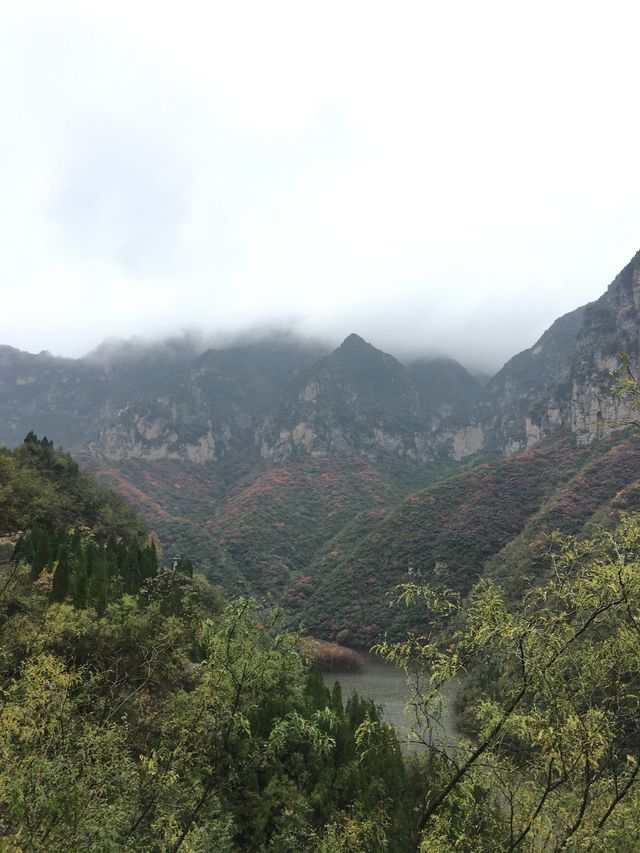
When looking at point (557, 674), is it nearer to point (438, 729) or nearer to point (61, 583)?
point (438, 729)

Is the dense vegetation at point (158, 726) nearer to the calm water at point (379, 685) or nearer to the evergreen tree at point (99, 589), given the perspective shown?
the evergreen tree at point (99, 589)

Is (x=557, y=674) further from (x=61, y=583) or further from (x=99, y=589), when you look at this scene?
(x=61, y=583)

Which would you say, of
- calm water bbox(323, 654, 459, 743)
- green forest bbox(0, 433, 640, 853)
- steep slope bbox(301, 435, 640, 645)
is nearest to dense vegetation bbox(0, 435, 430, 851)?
green forest bbox(0, 433, 640, 853)

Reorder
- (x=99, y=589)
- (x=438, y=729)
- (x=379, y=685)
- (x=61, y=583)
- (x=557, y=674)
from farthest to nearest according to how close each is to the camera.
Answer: (x=379, y=685) → (x=99, y=589) → (x=61, y=583) → (x=438, y=729) → (x=557, y=674)

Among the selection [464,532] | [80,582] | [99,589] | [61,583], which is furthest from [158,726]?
[464,532]

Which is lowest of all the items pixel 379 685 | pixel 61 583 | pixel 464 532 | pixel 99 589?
pixel 379 685

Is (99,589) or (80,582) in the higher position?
(80,582)

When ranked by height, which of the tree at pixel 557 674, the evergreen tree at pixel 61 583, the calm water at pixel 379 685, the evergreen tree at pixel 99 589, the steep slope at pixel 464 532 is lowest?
the calm water at pixel 379 685

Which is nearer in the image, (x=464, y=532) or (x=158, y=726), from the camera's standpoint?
(x=158, y=726)

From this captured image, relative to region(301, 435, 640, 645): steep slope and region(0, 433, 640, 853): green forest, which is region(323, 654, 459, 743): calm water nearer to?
region(301, 435, 640, 645): steep slope

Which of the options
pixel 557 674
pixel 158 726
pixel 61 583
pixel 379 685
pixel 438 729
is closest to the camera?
pixel 557 674

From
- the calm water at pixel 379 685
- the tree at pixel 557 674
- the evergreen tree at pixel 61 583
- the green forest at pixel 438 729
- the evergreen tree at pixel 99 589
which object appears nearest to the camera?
the tree at pixel 557 674

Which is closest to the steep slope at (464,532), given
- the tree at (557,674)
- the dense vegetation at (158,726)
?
the dense vegetation at (158,726)

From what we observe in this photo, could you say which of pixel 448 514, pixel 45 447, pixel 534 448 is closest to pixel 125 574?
pixel 45 447
